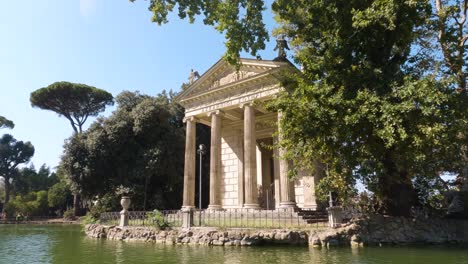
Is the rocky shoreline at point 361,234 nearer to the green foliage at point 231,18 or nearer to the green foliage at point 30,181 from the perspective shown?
the green foliage at point 231,18

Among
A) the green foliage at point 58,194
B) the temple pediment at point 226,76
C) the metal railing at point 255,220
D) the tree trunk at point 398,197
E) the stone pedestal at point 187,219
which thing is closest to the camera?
the tree trunk at point 398,197

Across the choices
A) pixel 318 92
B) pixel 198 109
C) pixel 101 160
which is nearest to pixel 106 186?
pixel 101 160

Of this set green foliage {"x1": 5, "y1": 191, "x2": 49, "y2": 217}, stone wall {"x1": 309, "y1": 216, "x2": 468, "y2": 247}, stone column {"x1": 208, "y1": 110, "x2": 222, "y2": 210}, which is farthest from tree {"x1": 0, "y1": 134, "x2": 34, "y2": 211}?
stone wall {"x1": 309, "y1": 216, "x2": 468, "y2": 247}

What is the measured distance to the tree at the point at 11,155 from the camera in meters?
61.8

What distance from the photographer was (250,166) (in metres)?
20.9

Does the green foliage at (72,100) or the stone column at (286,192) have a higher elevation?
the green foliage at (72,100)

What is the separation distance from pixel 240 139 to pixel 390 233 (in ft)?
49.4

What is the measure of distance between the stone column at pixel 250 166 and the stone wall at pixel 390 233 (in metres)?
6.81

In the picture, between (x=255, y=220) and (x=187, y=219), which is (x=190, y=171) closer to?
(x=187, y=219)

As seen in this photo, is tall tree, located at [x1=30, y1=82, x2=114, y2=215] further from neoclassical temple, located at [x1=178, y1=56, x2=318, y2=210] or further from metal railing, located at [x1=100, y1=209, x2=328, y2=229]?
metal railing, located at [x1=100, y1=209, x2=328, y2=229]

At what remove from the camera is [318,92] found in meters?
13.7

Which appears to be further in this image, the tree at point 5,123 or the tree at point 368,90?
→ the tree at point 5,123

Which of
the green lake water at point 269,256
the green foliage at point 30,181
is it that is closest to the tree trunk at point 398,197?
the green lake water at point 269,256

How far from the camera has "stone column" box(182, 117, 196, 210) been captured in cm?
2385
